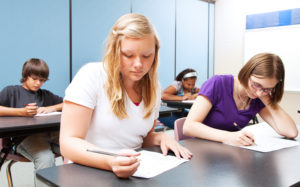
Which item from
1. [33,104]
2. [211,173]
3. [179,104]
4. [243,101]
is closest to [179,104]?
[179,104]

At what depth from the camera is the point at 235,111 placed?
1667 millimetres

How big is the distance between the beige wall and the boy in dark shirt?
13.8 ft

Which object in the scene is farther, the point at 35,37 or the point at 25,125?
the point at 35,37

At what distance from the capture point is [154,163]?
0.98 metres

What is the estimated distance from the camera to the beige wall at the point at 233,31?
518 cm

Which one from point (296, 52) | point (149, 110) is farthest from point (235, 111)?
point (296, 52)

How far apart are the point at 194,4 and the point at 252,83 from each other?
4.54 m

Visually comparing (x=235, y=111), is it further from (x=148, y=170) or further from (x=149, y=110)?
(x=148, y=170)

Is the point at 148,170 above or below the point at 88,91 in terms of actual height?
below

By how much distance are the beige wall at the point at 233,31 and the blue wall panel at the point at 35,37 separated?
3550mm

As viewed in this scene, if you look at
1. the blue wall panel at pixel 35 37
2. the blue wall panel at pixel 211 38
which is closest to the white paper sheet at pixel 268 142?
the blue wall panel at pixel 35 37

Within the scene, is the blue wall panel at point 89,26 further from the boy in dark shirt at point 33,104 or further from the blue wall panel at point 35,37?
the boy in dark shirt at point 33,104

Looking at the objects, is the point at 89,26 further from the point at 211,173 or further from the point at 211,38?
the point at 211,173

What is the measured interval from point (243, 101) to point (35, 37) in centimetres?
280
